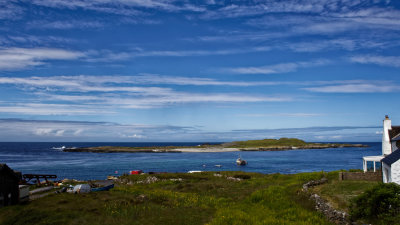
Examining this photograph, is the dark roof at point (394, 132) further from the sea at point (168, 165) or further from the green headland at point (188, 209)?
the sea at point (168, 165)

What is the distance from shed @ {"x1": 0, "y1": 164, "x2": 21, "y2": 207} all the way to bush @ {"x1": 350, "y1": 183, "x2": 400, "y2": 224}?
94.6ft

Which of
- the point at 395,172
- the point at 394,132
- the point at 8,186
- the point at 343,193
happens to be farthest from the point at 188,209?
the point at 394,132

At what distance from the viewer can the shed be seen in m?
27.8

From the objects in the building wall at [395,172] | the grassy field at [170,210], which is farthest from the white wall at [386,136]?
the building wall at [395,172]

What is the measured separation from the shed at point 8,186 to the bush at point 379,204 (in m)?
28.8

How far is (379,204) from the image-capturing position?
1956 centimetres

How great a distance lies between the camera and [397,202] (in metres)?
18.8

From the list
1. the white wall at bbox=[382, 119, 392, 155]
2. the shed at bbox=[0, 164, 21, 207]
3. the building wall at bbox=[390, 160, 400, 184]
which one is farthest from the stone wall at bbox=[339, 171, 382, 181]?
the shed at bbox=[0, 164, 21, 207]

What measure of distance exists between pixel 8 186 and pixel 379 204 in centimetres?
3053

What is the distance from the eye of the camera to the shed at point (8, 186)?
2784 cm

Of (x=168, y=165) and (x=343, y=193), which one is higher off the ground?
Result: (x=343, y=193)

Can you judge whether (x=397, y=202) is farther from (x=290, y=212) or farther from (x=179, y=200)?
(x=179, y=200)

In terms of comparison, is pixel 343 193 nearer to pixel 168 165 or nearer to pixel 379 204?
pixel 379 204

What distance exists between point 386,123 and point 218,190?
837 inches
